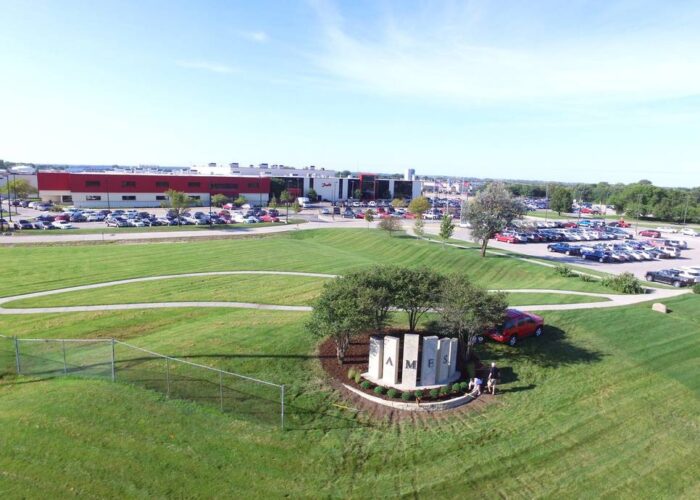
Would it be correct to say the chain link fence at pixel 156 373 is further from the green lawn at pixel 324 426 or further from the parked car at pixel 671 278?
the parked car at pixel 671 278

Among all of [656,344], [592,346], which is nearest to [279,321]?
[592,346]

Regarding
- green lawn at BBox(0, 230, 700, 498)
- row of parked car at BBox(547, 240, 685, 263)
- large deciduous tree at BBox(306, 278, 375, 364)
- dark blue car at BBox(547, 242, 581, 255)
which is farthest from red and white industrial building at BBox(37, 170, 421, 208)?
large deciduous tree at BBox(306, 278, 375, 364)

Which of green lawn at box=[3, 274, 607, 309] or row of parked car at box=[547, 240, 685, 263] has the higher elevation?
row of parked car at box=[547, 240, 685, 263]

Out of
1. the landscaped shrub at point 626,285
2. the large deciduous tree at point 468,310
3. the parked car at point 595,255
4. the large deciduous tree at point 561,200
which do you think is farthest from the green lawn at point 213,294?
the large deciduous tree at point 561,200

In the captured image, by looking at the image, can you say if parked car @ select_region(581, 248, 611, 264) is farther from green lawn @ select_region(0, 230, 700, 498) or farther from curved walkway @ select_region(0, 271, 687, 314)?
green lawn @ select_region(0, 230, 700, 498)

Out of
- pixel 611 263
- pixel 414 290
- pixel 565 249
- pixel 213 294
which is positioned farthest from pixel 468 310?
pixel 565 249
